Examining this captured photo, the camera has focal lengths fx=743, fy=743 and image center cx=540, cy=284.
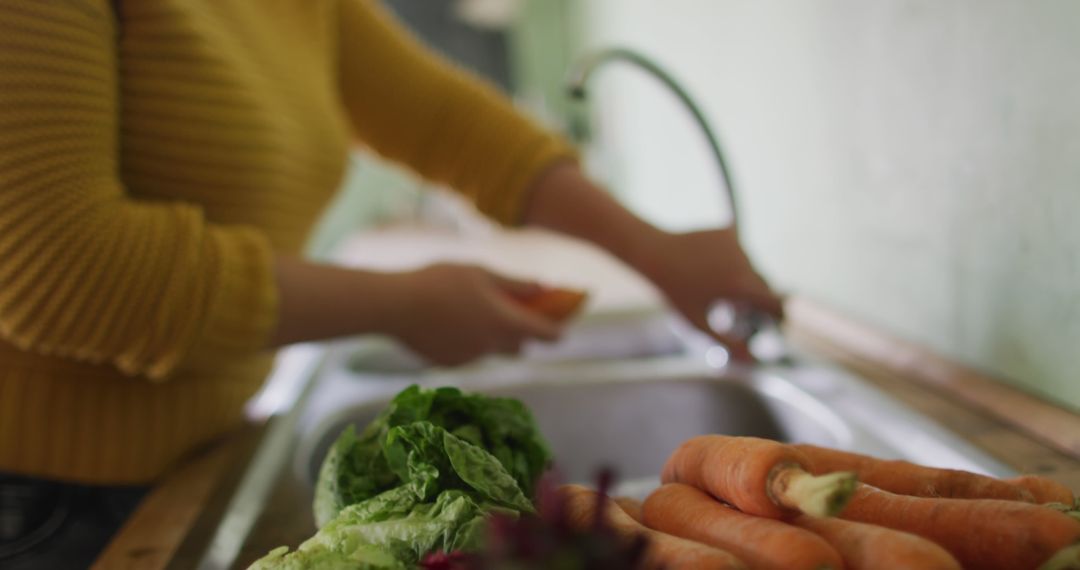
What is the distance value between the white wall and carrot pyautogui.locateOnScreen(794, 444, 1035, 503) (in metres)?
0.27

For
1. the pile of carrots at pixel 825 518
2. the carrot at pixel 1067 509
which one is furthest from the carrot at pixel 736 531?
the carrot at pixel 1067 509

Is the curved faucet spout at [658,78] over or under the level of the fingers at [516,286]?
over

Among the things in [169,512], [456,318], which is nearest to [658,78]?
[456,318]

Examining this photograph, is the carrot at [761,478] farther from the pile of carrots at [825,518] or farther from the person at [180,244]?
the person at [180,244]

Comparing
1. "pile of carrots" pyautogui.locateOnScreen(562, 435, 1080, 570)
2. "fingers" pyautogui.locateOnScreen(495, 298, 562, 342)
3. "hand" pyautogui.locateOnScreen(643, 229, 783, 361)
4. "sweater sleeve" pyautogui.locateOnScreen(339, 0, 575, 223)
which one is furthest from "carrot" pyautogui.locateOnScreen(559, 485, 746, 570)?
"sweater sleeve" pyautogui.locateOnScreen(339, 0, 575, 223)

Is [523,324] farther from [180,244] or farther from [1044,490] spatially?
[1044,490]

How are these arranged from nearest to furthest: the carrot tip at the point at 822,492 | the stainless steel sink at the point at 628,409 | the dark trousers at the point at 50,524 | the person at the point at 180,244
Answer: the carrot tip at the point at 822,492 → the person at the point at 180,244 → the dark trousers at the point at 50,524 → the stainless steel sink at the point at 628,409

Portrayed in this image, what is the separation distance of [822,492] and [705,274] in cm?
59

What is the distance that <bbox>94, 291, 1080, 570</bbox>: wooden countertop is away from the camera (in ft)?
1.83

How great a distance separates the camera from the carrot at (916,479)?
1.31ft

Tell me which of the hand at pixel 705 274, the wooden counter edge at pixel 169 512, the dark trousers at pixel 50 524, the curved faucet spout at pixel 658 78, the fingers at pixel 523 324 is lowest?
the dark trousers at pixel 50 524

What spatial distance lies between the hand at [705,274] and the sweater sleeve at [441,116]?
193 millimetres

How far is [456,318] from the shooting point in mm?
732

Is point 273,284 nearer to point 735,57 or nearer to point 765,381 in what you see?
point 765,381
